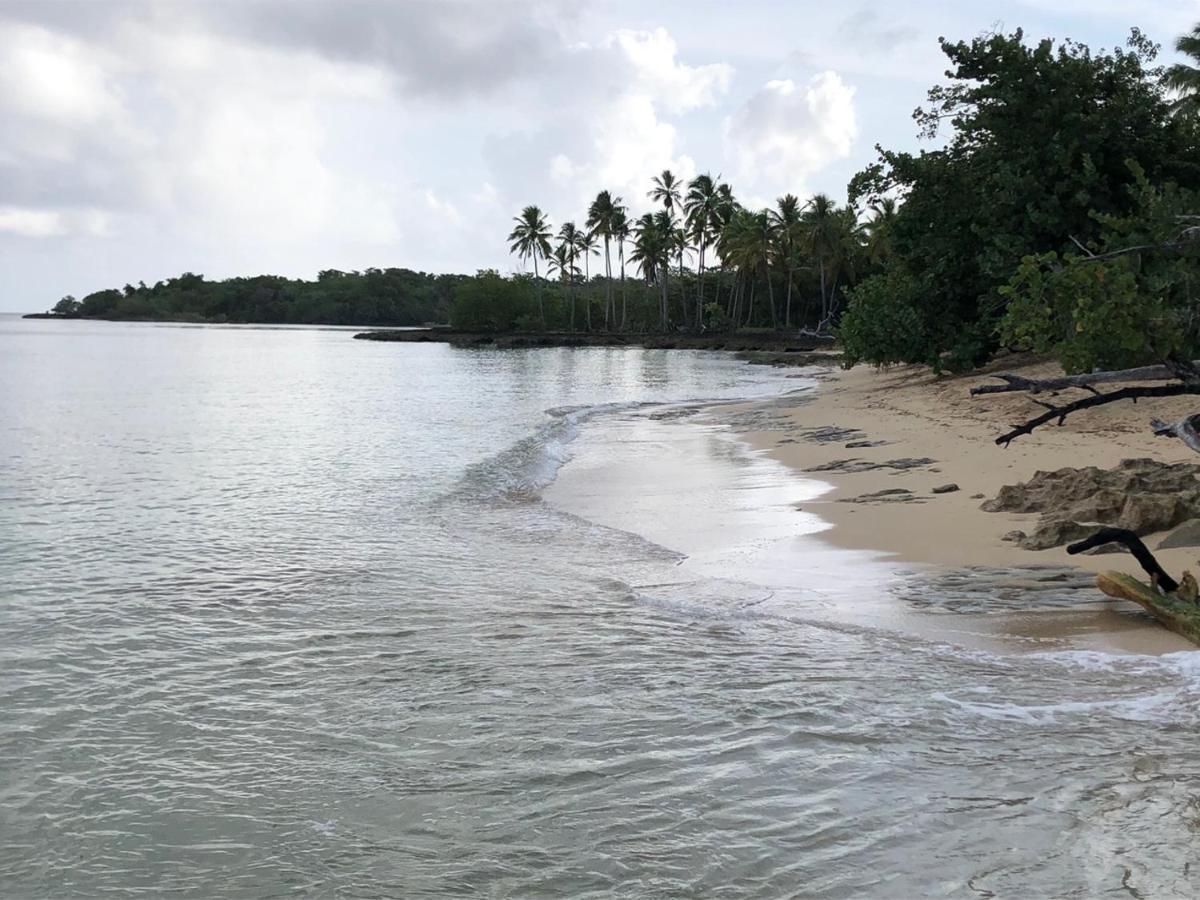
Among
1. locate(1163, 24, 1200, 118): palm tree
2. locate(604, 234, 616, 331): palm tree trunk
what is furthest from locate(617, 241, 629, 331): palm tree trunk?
locate(1163, 24, 1200, 118): palm tree

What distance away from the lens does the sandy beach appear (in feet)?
31.2

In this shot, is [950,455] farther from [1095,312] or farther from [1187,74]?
[1187,74]

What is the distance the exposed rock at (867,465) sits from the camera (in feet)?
48.5

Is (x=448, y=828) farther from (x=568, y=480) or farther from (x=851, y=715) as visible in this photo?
(x=568, y=480)

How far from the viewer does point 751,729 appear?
5.50 meters

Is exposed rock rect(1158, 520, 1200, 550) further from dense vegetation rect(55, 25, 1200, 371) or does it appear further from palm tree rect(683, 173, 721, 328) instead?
palm tree rect(683, 173, 721, 328)

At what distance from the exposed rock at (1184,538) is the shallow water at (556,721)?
146 cm

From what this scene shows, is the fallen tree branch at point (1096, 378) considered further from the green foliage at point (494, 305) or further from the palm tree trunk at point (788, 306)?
the green foliage at point (494, 305)

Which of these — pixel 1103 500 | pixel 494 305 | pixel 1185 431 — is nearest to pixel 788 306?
pixel 494 305

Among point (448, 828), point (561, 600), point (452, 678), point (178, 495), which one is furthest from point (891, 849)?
point (178, 495)

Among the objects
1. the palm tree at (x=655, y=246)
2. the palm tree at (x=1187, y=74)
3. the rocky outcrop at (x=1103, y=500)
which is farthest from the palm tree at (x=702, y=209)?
the rocky outcrop at (x=1103, y=500)

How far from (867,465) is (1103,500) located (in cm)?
612

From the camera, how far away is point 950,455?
15.2 m

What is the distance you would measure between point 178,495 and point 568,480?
18.8 ft
